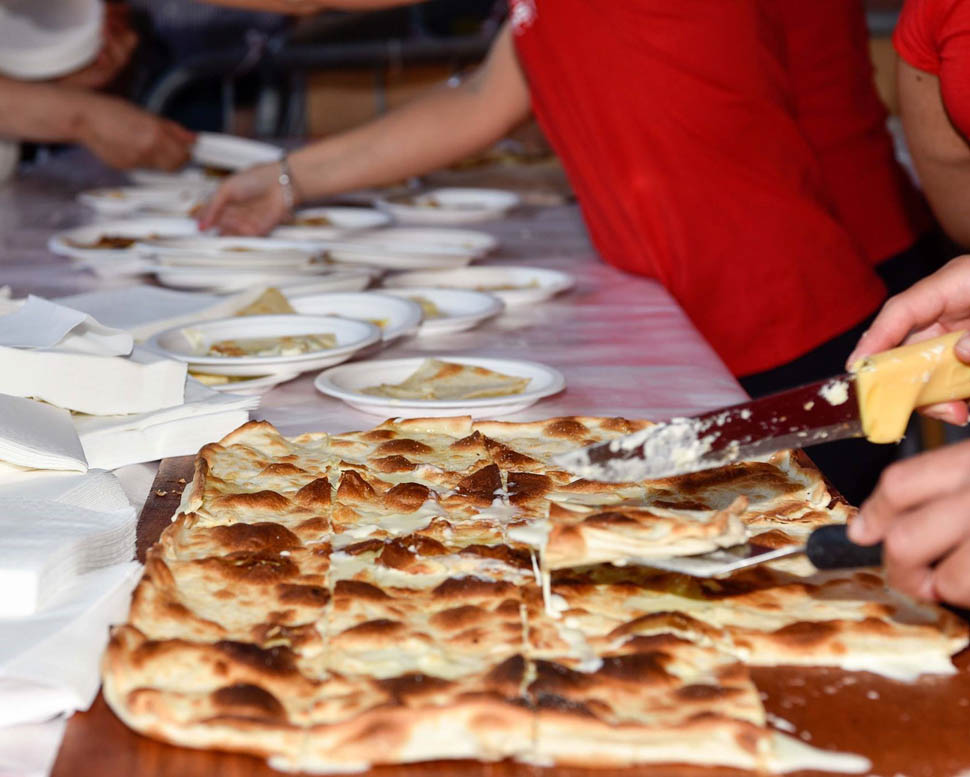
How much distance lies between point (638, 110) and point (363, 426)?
4.16ft

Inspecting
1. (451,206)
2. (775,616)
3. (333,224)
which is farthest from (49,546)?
(451,206)

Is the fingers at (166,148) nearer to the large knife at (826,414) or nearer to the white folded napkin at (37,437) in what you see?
the white folded napkin at (37,437)

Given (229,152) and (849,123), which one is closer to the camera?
(849,123)

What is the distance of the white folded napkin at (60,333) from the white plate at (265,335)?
0.39 feet

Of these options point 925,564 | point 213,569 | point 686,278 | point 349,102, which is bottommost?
point 349,102

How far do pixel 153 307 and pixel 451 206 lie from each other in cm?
190

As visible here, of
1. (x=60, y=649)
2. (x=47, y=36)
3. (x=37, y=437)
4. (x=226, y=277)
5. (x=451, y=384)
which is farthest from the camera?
(x=47, y=36)

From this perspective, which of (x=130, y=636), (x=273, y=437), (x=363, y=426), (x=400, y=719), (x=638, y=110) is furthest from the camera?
(x=638, y=110)

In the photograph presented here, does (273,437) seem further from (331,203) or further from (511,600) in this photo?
(331,203)

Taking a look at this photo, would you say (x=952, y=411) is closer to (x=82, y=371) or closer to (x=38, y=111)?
(x=82, y=371)

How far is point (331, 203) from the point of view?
14.8 feet

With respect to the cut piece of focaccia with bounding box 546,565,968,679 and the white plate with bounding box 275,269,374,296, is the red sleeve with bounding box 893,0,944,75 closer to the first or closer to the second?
the cut piece of focaccia with bounding box 546,565,968,679

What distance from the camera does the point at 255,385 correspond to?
211 cm

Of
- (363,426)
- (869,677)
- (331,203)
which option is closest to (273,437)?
(363,426)
